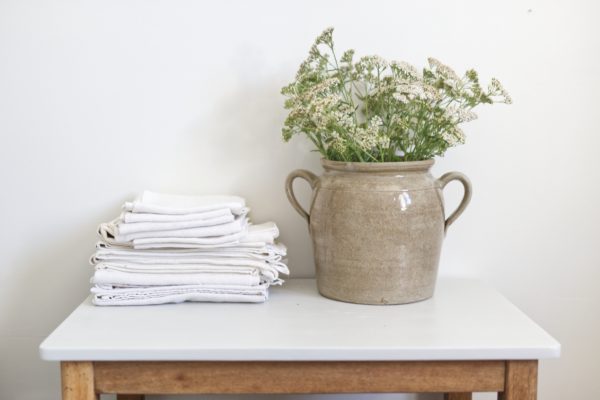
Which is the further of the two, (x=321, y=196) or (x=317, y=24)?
(x=317, y=24)

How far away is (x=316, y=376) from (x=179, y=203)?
492 mm

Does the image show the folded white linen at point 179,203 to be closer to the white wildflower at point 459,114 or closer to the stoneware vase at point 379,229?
the stoneware vase at point 379,229

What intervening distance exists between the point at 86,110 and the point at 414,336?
87 cm

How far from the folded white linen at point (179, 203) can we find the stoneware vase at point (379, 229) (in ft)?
0.60

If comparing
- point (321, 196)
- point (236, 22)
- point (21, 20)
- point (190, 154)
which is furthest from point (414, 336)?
point (21, 20)

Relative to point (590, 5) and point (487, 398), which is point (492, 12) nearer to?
point (590, 5)

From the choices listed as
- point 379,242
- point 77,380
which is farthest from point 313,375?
point 77,380

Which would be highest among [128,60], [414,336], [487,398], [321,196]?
[128,60]

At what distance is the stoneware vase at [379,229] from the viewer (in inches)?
49.4

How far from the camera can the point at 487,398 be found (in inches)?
61.6

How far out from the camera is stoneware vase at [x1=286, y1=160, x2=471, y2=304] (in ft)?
4.11

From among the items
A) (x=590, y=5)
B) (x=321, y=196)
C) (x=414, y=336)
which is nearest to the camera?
(x=414, y=336)

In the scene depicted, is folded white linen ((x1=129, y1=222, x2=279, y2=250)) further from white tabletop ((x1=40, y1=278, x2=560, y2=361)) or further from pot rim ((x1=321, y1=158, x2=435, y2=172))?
pot rim ((x1=321, y1=158, x2=435, y2=172))

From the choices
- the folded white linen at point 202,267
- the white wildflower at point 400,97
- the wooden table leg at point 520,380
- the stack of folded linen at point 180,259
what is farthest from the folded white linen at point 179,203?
the wooden table leg at point 520,380
